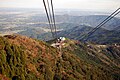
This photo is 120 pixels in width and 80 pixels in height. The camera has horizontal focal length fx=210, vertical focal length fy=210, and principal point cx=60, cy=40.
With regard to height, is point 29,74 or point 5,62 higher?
point 5,62

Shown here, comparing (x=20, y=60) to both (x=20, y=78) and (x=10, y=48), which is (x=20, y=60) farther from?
(x=20, y=78)

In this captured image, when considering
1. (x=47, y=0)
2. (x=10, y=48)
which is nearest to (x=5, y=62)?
(x=10, y=48)

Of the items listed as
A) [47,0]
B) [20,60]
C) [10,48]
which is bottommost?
[20,60]

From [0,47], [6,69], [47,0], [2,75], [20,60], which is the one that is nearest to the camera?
[47,0]

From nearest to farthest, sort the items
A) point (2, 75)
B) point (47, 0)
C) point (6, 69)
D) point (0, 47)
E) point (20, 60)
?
point (47, 0), point (2, 75), point (6, 69), point (0, 47), point (20, 60)

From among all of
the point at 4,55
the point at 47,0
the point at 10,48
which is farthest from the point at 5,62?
the point at 47,0

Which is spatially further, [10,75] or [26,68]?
[26,68]

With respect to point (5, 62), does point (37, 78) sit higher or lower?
lower

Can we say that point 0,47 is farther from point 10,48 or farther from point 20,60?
point 20,60

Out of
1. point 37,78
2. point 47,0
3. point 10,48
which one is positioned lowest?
point 37,78
